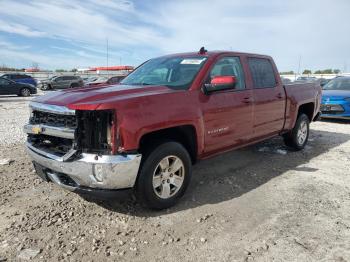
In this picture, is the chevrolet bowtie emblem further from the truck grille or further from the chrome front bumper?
the chrome front bumper

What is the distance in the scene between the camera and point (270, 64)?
581 centimetres

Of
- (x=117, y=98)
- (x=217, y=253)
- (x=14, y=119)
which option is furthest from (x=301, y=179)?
(x=14, y=119)

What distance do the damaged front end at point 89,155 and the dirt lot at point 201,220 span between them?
12.0 inches

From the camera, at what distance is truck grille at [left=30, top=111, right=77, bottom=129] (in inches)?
132

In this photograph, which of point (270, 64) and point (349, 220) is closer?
point (349, 220)

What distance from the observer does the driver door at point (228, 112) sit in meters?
4.20

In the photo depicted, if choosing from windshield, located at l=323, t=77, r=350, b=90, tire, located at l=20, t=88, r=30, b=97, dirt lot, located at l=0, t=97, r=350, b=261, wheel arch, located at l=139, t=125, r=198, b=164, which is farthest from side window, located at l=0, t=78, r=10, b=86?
wheel arch, located at l=139, t=125, r=198, b=164

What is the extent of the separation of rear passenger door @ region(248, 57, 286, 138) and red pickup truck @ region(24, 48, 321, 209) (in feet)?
0.10

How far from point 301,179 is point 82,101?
3415 millimetres

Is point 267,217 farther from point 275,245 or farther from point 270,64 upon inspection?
point 270,64

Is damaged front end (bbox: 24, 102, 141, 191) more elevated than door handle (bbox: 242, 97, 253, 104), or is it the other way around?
door handle (bbox: 242, 97, 253, 104)

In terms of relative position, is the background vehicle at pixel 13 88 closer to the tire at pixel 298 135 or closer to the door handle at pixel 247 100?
the tire at pixel 298 135

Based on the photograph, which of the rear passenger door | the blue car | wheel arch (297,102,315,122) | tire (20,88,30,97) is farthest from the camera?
tire (20,88,30,97)

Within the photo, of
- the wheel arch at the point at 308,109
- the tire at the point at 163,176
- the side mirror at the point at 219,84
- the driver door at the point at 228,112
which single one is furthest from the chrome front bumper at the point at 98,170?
the wheel arch at the point at 308,109
